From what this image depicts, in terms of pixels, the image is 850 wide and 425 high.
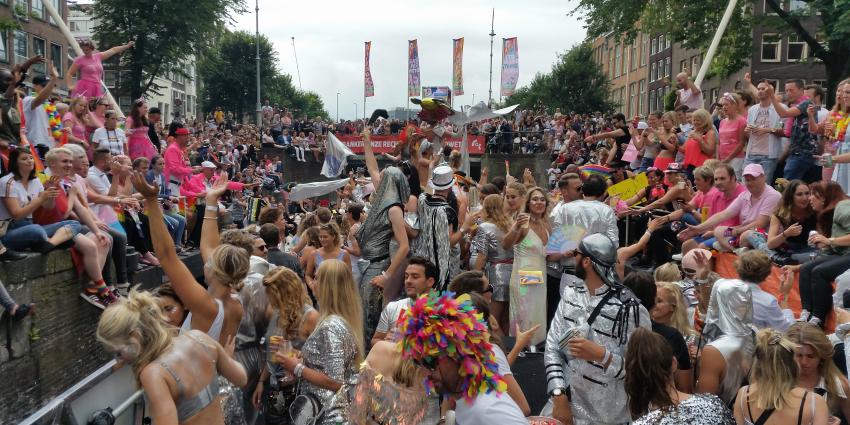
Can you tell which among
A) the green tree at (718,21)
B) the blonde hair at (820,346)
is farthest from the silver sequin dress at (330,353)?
the green tree at (718,21)

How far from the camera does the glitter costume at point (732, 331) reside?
14.6ft

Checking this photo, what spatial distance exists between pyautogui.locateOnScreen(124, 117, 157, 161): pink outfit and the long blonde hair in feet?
22.7

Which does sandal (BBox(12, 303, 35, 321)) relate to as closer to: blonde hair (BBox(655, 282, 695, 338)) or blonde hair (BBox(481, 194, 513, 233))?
blonde hair (BBox(481, 194, 513, 233))

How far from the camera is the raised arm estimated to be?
4.05m

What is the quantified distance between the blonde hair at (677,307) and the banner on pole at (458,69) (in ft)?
127

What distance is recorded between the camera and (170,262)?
411 cm

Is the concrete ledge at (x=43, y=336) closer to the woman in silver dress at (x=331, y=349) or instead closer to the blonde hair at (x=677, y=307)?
the woman in silver dress at (x=331, y=349)

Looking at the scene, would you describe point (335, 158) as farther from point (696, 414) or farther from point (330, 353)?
point (696, 414)

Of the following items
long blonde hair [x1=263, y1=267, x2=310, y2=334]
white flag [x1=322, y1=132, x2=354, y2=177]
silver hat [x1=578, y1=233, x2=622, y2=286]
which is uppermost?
white flag [x1=322, y1=132, x2=354, y2=177]

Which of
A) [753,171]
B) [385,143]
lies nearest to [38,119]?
[753,171]

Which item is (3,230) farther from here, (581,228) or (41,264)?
(581,228)

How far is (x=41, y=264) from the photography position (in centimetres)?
727

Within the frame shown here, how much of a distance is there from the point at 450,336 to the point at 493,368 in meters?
0.21

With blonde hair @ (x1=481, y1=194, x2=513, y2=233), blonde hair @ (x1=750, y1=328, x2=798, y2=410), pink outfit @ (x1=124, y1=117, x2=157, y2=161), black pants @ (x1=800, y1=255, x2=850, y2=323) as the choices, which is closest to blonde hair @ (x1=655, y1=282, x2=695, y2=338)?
blonde hair @ (x1=750, y1=328, x2=798, y2=410)
